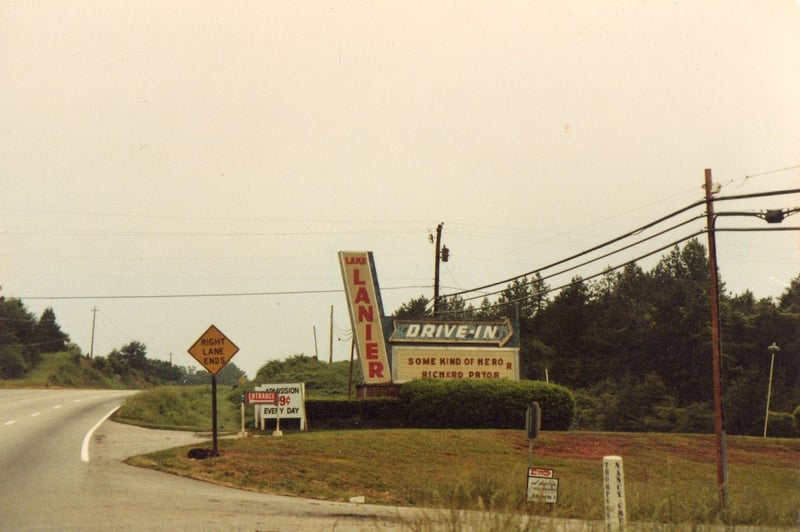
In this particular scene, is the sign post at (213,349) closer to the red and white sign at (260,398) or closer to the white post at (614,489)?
the red and white sign at (260,398)

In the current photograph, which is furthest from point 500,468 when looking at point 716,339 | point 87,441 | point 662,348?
point 662,348

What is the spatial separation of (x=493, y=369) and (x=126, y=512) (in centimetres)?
2301

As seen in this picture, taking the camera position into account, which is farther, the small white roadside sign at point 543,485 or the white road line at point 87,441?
the white road line at point 87,441

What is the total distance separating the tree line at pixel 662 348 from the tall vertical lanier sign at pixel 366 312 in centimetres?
3013

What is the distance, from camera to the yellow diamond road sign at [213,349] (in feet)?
76.5

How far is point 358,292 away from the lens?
35688 mm

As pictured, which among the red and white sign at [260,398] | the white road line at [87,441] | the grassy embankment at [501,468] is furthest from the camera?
the red and white sign at [260,398]

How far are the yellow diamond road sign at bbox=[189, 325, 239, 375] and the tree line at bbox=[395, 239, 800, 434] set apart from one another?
141 ft

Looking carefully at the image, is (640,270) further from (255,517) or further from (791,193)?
(255,517)

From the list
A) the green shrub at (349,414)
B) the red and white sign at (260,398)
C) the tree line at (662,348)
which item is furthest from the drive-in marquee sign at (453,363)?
the tree line at (662,348)

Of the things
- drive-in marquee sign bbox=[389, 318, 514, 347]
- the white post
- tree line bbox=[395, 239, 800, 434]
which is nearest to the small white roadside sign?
the white post

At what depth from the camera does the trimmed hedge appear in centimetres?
3312

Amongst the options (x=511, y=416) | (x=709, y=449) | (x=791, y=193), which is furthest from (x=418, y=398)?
(x=791, y=193)

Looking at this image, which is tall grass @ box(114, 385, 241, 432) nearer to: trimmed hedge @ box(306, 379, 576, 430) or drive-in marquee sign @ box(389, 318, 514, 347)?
trimmed hedge @ box(306, 379, 576, 430)
